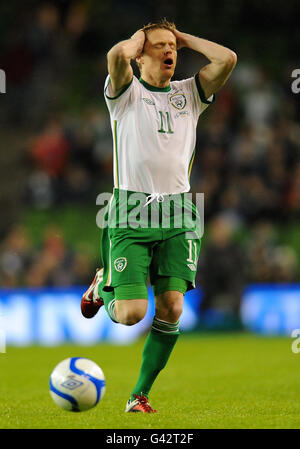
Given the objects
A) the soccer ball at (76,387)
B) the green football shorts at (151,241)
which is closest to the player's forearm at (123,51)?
the green football shorts at (151,241)

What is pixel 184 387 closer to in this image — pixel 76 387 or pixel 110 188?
pixel 76 387

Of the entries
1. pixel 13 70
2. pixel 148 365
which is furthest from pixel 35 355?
pixel 13 70

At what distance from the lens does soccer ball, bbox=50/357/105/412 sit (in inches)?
232

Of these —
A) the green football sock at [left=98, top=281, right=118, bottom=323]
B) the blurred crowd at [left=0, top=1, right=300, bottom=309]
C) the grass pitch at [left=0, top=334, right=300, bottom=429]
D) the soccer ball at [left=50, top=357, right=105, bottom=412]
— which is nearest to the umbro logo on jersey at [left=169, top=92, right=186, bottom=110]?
the green football sock at [left=98, top=281, right=118, bottom=323]

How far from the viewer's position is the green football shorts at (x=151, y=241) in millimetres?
6301

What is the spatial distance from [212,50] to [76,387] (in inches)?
108

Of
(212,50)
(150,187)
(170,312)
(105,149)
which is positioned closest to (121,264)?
(170,312)

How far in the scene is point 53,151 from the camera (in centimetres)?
1681

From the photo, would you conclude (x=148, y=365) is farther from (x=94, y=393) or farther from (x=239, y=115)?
(x=239, y=115)

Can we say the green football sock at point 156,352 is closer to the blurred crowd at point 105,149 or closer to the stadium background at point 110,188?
the stadium background at point 110,188

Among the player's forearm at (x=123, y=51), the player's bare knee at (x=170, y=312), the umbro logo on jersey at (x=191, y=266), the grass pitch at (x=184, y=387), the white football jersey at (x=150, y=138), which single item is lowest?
the grass pitch at (x=184, y=387)

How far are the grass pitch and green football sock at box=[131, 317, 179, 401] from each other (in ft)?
0.74

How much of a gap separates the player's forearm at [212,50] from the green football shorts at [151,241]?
1091 millimetres

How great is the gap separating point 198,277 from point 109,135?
383cm
